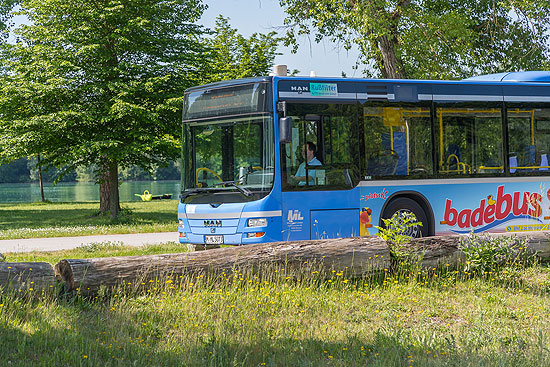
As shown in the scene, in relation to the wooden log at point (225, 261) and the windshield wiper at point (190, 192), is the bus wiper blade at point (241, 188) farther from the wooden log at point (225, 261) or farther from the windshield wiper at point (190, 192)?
the wooden log at point (225, 261)

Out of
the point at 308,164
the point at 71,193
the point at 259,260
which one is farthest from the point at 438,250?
the point at 71,193

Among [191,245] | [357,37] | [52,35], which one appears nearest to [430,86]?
[191,245]

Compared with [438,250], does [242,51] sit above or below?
above

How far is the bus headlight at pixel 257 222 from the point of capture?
11766 millimetres

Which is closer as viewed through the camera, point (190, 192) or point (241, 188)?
point (241, 188)

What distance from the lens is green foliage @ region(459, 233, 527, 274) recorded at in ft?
33.2

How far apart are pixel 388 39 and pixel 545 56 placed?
9174 mm

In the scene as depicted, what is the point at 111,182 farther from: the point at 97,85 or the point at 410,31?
the point at 410,31

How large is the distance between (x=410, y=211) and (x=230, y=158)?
11.6 feet

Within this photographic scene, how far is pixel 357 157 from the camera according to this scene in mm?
12703

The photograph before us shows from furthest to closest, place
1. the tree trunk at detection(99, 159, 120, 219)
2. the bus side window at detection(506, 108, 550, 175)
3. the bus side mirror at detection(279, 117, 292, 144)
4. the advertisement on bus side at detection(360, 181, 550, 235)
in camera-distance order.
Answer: the tree trunk at detection(99, 159, 120, 219), the bus side window at detection(506, 108, 550, 175), the advertisement on bus side at detection(360, 181, 550, 235), the bus side mirror at detection(279, 117, 292, 144)

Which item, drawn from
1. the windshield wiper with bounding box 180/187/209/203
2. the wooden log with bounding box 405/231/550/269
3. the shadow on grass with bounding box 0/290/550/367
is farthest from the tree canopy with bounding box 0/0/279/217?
the shadow on grass with bounding box 0/290/550/367

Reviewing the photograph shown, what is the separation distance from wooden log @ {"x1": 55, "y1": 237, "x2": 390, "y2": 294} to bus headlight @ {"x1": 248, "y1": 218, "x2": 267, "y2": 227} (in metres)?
2.24

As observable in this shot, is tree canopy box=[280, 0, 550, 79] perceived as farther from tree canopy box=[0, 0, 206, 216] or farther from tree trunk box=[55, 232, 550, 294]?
tree trunk box=[55, 232, 550, 294]
